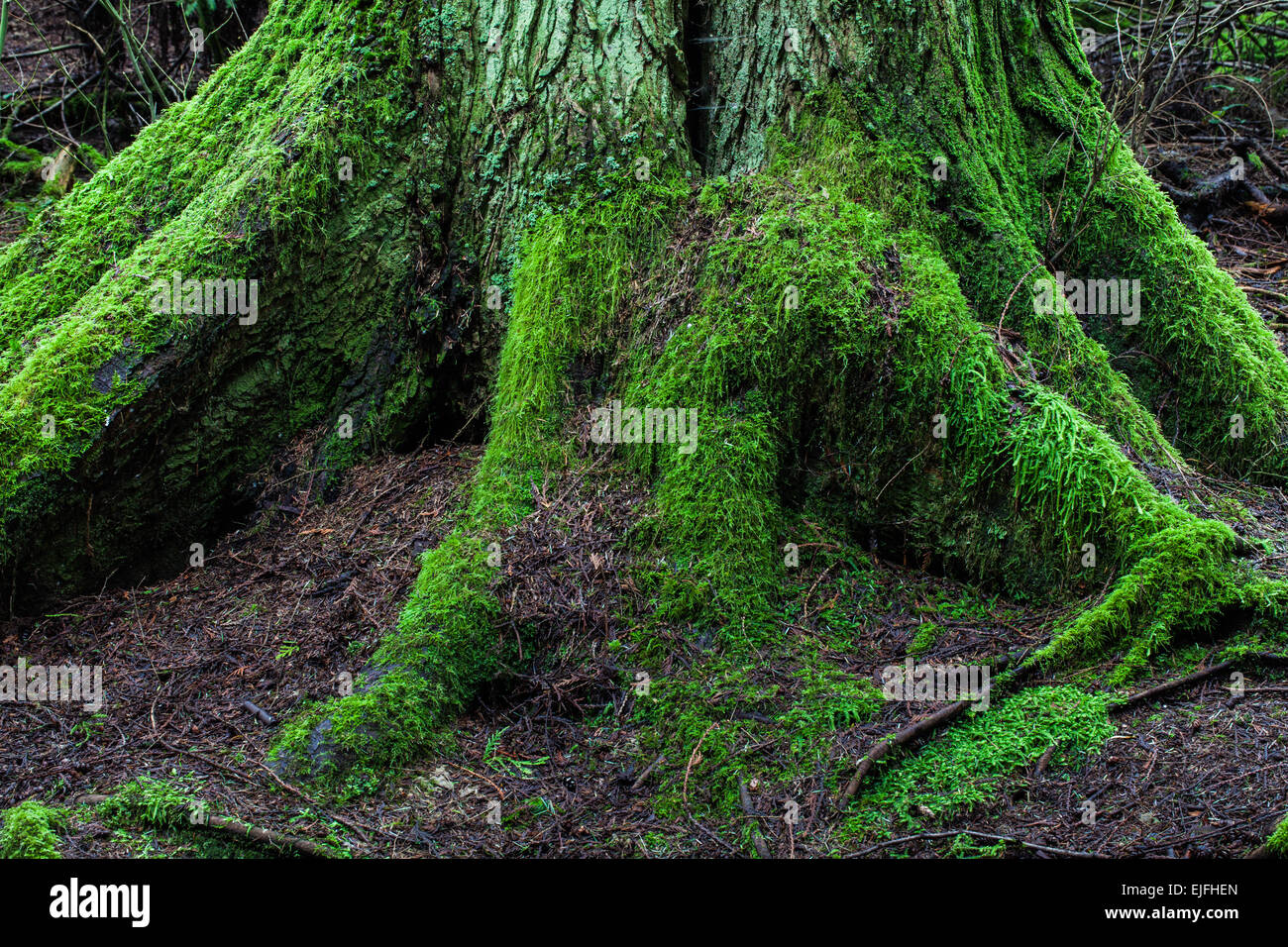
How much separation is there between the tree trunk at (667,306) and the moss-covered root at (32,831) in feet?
3.26

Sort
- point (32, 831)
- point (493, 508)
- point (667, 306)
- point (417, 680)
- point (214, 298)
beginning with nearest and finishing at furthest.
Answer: point (32, 831) < point (417, 680) < point (493, 508) < point (667, 306) < point (214, 298)

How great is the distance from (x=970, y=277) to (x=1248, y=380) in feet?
4.88

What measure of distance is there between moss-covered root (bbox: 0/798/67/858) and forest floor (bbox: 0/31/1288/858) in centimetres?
7

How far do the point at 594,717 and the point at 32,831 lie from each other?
1.96m

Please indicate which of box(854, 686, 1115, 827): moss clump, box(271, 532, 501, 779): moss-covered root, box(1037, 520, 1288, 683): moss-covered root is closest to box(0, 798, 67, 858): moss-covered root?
box(271, 532, 501, 779): moss-covered root

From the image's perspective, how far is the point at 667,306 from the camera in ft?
14.6

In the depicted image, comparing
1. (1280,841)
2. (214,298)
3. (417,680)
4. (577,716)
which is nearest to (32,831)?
(417,680)

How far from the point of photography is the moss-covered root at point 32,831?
3.06 metres

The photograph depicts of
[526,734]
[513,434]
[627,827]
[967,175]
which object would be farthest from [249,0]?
[627,827]

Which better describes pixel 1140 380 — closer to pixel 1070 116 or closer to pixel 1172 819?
pixel 1070 116

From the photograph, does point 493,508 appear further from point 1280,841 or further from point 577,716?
point 1280,841

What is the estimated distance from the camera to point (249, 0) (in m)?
8.99

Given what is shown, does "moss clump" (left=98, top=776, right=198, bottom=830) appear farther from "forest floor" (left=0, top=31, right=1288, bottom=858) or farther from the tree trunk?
the tree trunk

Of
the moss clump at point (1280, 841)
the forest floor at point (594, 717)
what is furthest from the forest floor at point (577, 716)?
the moss clump at point (1280, 841)
